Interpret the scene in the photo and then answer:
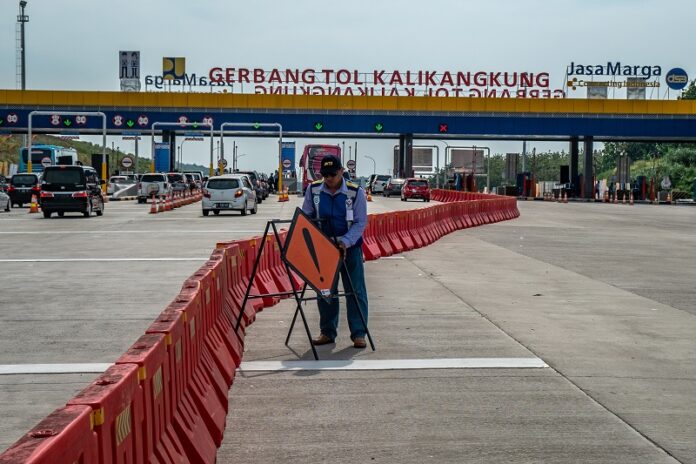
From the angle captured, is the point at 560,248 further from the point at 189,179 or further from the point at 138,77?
the point at 138,77

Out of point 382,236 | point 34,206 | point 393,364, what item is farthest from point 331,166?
point 34,206

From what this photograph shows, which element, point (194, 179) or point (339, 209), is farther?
point (194, 179)

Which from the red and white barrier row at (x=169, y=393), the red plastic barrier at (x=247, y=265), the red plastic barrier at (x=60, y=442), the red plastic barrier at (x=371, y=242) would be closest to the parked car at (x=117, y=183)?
the red plastic barrier at (x=371, y=242)

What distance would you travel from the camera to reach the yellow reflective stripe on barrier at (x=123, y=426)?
4.43 metres

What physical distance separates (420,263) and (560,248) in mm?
6009

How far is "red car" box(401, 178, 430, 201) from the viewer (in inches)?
2749

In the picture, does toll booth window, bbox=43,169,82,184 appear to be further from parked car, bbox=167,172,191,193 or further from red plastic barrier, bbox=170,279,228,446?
red plastic barrier, bbox=170,279,228,446

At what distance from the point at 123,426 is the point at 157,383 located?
97 cm

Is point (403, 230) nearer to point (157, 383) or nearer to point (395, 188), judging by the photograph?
point (157, 383)

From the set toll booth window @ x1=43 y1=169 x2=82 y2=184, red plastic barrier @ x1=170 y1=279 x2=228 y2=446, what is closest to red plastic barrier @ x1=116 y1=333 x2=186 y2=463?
red plastic barrier @ x1=170 y1=279 x2=228 y2=446

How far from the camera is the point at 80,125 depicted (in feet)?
258

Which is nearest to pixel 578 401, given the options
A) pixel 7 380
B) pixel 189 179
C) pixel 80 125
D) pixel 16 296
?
pixel 7 380

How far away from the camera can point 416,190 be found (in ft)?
229

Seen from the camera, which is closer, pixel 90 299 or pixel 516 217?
pixel 90 299
